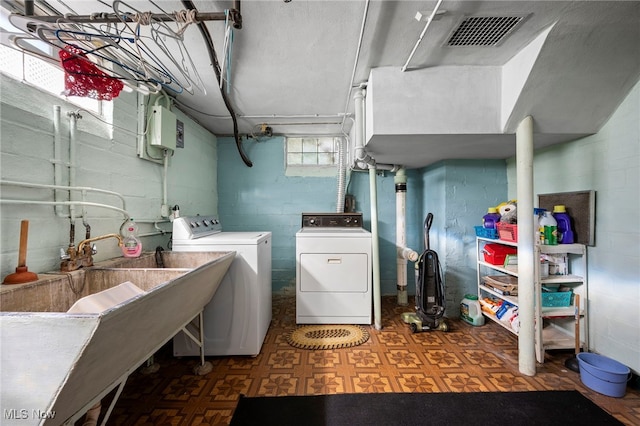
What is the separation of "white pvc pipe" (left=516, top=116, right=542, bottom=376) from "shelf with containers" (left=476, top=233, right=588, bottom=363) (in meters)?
0.12

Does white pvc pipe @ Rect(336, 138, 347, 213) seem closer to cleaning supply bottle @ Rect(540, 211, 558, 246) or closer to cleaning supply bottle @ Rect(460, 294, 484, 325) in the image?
cleaning supply bottle @ Rect(460, 294, 484, 325)

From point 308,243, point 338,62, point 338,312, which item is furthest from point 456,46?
point 338,312

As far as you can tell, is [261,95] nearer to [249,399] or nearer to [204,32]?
[204,32]

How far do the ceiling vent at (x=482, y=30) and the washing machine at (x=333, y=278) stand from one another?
1672 millimetres

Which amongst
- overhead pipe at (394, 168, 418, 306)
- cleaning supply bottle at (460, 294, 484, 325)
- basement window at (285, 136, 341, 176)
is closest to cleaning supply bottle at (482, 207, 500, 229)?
cleaning supply bottle at (460, 294, 484, 325)

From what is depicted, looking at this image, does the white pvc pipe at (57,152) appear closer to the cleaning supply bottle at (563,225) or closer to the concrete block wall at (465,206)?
the concrete block wall at (465,206)

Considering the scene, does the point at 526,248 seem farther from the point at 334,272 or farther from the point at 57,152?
the point at 57,152

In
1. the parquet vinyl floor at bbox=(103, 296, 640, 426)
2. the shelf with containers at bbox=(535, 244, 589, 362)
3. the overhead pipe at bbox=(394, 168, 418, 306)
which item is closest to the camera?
the parquet vinyl floor at bbox=(103, 296, 640, 426)

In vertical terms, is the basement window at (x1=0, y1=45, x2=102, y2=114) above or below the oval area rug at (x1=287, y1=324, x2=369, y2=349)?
above

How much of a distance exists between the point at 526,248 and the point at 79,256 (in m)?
2.91

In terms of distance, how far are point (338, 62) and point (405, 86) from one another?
1.77 feet

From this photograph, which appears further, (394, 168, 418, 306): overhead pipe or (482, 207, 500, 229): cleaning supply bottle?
(394, 168, 418, 306): overhead pipe

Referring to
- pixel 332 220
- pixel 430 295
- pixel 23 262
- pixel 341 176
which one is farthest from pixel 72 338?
pixel 341 176

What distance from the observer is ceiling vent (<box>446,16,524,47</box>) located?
1422mm
